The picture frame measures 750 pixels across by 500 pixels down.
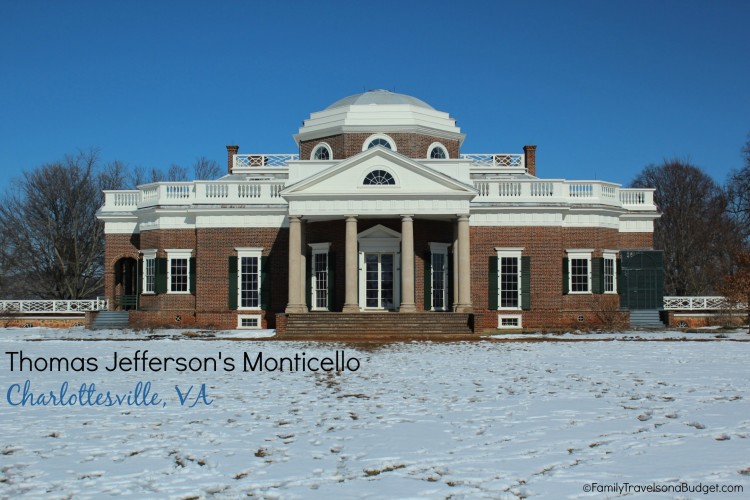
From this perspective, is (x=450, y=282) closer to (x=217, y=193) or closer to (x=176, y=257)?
(x=217, y=193)

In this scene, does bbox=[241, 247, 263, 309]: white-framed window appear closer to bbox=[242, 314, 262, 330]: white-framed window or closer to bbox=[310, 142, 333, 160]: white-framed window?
bbox=[242, 314, 262, 330]: white-framed window

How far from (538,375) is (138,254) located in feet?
82.5

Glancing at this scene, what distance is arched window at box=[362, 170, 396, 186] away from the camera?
95.0 feet

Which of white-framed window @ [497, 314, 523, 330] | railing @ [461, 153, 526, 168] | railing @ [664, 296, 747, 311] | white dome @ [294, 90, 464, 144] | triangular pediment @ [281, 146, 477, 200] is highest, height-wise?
white dome @ [294, 90, 464, 144]

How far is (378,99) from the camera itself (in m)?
35.8

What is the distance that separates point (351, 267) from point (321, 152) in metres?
8.93

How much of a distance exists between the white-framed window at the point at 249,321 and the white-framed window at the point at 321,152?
8362mm

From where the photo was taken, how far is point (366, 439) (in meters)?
→ 8.25

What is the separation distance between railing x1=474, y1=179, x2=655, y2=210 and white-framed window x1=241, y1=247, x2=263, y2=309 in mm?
9952

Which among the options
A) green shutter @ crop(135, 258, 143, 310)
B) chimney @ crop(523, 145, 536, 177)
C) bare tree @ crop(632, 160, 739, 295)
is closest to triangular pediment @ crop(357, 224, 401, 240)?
green shutter @ crop(135, 258, 143, 310)

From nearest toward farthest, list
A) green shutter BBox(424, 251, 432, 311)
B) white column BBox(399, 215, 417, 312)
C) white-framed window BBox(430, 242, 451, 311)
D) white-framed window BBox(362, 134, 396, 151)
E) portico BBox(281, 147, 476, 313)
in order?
white column BBox(399, 215, 417, 312) → portico BBox(281, 147, 476, 313) → green shutter BBox(424, 251, 432, 311) → white-framed window BBox(430, 242, 451, 311) → white-framed window BBox(362, 134, 396, 151)

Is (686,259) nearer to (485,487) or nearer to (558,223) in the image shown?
(558,223)

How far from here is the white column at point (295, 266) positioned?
93.1ft

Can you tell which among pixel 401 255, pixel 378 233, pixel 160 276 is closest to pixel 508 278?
pixel 401 255
